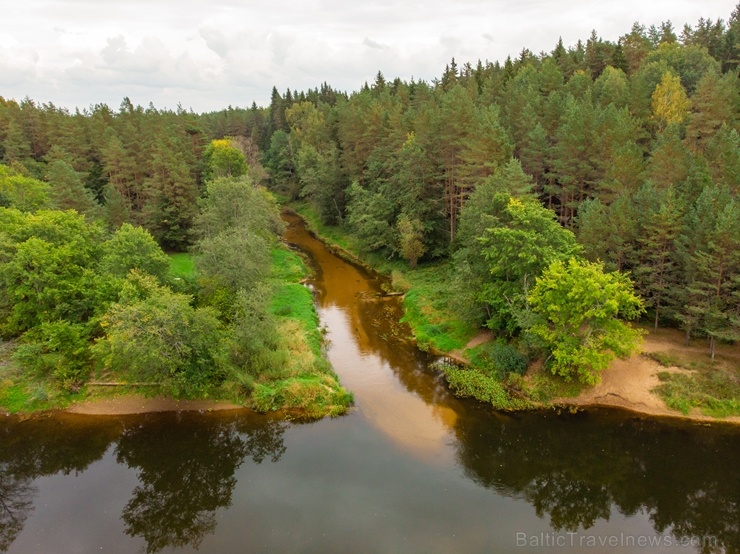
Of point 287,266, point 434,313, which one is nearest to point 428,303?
point 434,313

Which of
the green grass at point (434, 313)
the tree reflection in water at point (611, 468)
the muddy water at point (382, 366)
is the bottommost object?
the tree reflection in water at point (611, 468)

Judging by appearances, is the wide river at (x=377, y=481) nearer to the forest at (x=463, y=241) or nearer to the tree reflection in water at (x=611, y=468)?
the tree reflection in water at (x=611, y=468)

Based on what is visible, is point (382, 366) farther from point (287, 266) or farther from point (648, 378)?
point (287, 266)

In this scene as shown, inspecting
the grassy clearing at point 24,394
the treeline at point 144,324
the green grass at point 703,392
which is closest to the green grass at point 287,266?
the treeline at point 144,324

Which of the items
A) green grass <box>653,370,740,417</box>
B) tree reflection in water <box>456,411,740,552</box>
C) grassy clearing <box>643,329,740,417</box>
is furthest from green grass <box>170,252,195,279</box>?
green grass <box>653,370,740,417</box>

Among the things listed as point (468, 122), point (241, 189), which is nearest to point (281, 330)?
point (241, 189)

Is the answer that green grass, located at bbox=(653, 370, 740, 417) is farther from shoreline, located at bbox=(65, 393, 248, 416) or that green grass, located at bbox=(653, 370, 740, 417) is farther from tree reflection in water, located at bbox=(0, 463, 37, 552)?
tree reflection in water, located at bbox=(0, 463, 37, 552)

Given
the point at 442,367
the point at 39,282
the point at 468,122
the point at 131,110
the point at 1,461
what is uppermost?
the point at 131,110

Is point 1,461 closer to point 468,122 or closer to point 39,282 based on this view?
point 39,282
